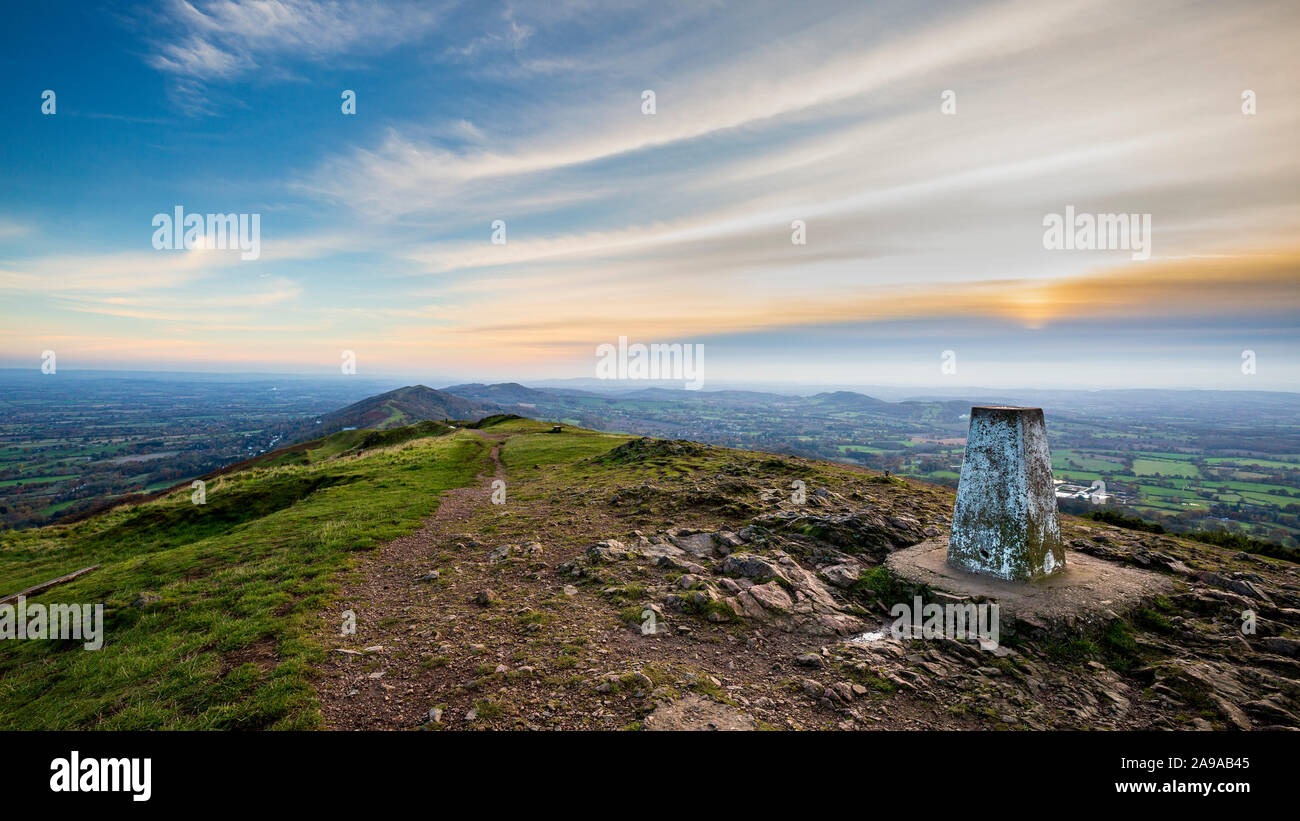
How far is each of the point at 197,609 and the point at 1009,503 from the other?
19834 millimetres

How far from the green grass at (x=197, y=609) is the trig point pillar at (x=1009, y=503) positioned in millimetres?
13995

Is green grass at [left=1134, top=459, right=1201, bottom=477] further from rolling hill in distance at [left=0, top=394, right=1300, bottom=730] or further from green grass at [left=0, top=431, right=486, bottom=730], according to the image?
green grass at [left=0, top=431, right=486, bottom=730]

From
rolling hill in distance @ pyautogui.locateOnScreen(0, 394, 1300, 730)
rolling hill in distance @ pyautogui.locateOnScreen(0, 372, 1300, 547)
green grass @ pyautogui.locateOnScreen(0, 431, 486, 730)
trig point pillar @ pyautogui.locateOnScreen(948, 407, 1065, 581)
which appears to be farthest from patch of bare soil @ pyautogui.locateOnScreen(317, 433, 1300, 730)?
rolling hill in distance @ pyautogui.locateOnScreen(0, 372, 1300, 547)

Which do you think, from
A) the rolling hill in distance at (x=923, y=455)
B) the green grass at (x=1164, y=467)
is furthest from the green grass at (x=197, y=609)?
the green grass at (x=1164, y=467)

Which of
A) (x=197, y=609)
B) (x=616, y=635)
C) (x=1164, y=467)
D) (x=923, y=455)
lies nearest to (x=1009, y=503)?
(x=616, y=635)

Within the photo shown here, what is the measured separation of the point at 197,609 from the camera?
1102 cm

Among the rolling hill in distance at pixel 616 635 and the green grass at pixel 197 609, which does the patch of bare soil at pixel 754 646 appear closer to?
the rolling hill in distance at pixel 616 635

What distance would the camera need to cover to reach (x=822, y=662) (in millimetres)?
8539

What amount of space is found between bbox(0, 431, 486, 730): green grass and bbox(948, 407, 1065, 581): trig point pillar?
1400 centimetres

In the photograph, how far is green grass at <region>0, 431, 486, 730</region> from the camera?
7.31 meters

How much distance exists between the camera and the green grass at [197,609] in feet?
24.0
